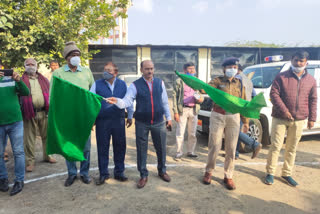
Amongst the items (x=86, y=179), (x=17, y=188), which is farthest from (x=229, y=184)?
(x=17, y=188)

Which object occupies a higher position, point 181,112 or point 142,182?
point 181,112

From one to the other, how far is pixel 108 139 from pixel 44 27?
20.8ft

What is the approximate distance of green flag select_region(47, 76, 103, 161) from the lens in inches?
129

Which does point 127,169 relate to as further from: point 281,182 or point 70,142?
point 281,182

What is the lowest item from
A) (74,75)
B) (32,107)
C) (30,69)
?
(32,107)

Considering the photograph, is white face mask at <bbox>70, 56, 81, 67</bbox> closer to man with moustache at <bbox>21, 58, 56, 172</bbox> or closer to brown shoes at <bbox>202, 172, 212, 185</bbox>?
man with moustache at <bbox>21, 58, 56, 172</bbox>

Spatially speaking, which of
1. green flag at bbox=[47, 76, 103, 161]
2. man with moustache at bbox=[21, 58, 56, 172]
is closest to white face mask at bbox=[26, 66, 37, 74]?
man with moustache at bbox=[21, 58, 56, 172]

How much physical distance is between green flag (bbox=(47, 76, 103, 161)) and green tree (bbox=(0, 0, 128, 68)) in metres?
5.77

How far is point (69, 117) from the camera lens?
11.1 feet

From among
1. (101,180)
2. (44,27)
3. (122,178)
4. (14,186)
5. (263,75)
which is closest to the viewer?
(14,186)

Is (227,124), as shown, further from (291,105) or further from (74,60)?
(74,60)

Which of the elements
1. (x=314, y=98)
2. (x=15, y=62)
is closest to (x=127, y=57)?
(x=15, y=62)

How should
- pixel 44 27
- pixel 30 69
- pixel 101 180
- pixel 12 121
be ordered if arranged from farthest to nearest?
pixel 44 27, pixel 30 69, pixel 101 180, pixel 12 121

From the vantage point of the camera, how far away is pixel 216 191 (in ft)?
11.9
